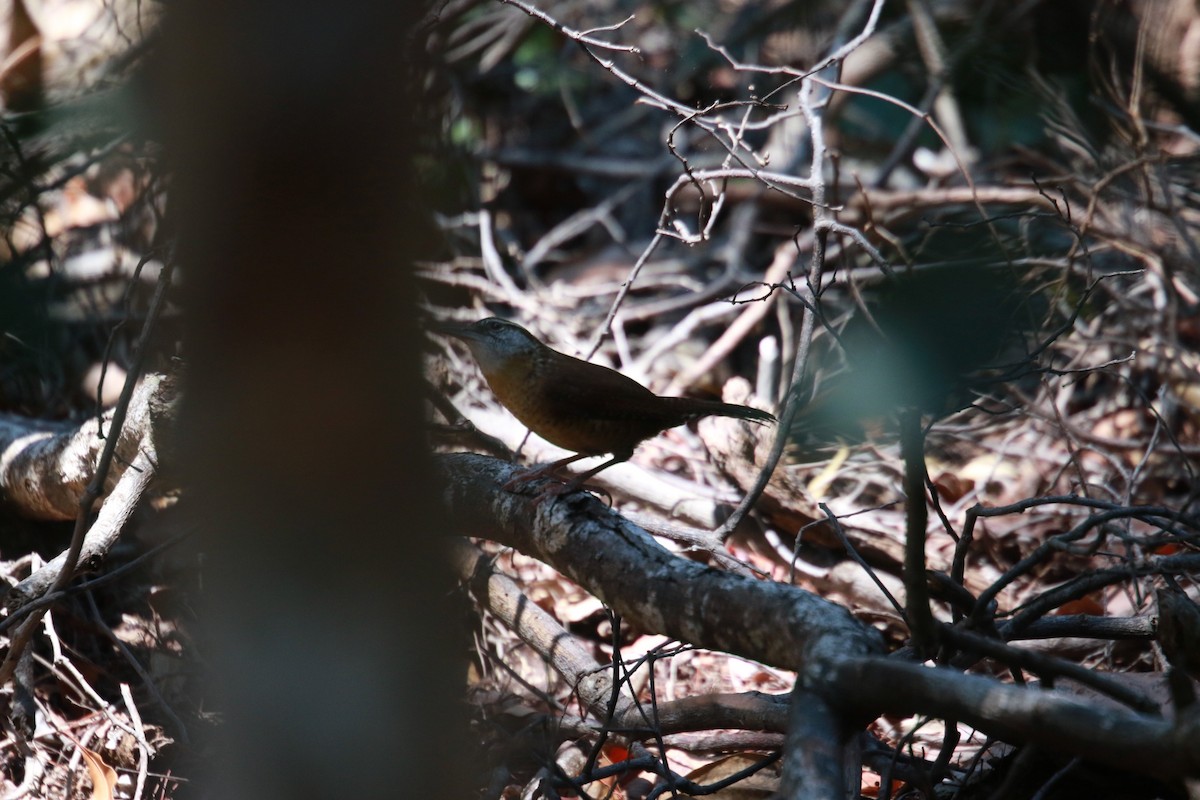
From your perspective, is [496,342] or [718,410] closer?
[718,410]

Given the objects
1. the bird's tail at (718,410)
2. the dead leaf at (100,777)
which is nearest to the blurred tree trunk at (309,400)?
the dead leaf at (100,777)

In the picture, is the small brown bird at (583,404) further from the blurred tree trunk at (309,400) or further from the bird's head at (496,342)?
the blurred tree trunk at (309,400)

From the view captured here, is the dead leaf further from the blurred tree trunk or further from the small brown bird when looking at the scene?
the small brown bird

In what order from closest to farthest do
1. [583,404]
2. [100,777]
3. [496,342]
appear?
[100,777] → [583,404] → [496,342]

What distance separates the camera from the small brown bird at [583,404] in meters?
3.08

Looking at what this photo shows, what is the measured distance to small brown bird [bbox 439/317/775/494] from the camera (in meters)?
3.08

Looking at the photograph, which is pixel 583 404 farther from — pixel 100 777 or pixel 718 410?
pixel 100 777

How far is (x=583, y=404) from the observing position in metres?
3.07

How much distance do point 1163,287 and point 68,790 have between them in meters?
5.25

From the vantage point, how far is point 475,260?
237 inches

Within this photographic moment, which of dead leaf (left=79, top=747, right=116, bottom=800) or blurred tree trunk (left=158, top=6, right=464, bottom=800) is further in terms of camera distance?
dead leaf (left=79, top=747, right=116, bottom=800)

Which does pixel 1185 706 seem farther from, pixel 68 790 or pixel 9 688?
pixel 9 688

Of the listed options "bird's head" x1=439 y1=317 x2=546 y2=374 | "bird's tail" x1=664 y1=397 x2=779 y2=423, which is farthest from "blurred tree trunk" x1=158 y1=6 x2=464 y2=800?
"bird's head" x1=439 y1=317 x2=546 y2=374

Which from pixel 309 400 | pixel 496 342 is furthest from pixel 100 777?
pixel 309 400
